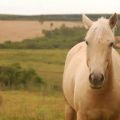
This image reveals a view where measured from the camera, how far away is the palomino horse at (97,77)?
4.96 meters

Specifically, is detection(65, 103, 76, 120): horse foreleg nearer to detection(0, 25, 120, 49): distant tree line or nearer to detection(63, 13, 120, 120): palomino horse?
detection(63, 13, 120, 120): palomino horse

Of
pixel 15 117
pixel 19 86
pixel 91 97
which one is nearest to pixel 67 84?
pixel 91 97

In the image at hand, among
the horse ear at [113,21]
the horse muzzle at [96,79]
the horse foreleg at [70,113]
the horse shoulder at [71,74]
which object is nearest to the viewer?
the horse muzzle at [96,79]

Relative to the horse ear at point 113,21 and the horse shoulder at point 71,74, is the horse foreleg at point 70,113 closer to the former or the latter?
the horse shoulder at point 71,74

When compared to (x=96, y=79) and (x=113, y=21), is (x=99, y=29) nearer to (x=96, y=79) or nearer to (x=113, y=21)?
(x=113, y=21)

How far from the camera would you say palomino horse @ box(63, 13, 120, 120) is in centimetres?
496

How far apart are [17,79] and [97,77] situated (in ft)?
74.0

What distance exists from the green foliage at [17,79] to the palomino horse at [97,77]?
20.0 metres

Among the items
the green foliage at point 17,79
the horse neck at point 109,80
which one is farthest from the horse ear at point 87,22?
the green foliage at point 17,79

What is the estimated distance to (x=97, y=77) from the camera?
189 inches

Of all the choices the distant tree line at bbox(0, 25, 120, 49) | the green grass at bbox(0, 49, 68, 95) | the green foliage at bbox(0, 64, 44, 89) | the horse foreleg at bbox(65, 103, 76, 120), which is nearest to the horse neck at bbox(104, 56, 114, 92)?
the horse foreleg at bbox(65, 103, 76, 120)

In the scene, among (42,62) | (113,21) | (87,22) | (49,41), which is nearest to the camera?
(113,21)

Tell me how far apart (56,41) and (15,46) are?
4877 millimetres

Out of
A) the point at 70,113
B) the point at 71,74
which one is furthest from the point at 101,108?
the point at 70,113
